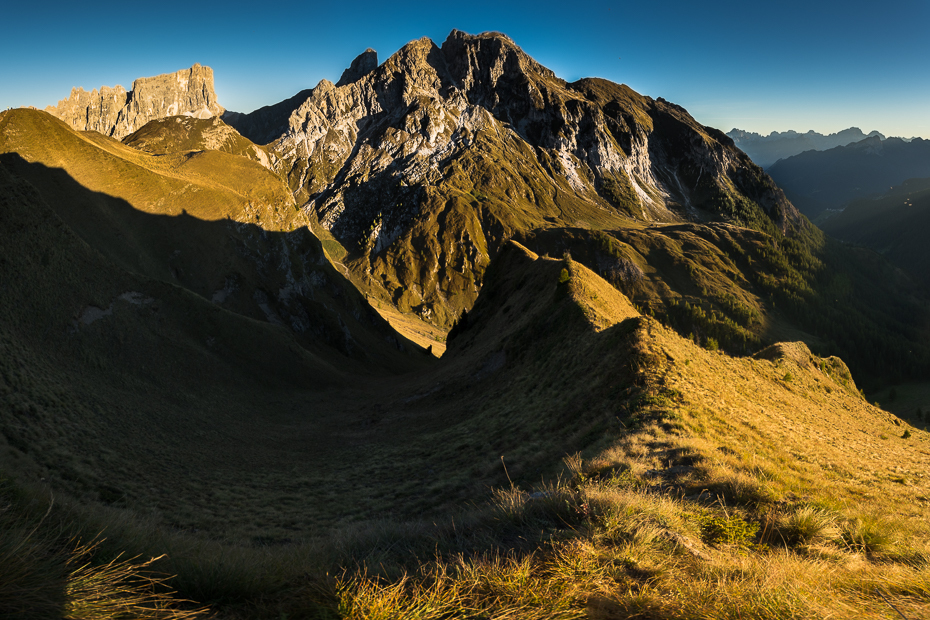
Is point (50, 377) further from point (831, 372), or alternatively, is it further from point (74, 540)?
point (831, 372)

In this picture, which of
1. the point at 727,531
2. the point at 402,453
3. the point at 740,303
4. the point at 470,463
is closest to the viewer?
the point at 727,531

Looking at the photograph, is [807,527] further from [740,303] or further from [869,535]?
[740,303]

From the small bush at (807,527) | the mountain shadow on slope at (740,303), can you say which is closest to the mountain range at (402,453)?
the small bush at (807,527)

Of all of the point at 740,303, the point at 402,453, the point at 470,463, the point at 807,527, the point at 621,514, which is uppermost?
the point at 621,514

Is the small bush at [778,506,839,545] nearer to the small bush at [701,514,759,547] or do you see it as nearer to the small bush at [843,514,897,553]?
the small bush at [843,514,897,553]

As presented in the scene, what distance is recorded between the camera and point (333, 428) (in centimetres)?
3362

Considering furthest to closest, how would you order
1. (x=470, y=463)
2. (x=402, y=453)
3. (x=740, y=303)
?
(x=740, y=303)
(x=402, y=453)
(x=470, y=463)

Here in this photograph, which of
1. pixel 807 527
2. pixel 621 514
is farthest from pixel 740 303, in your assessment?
pixel 621 514

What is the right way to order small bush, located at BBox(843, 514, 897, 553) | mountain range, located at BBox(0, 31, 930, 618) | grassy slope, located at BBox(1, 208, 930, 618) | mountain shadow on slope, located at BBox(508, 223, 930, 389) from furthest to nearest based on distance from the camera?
mountain shadow on slope, located at BBox(508, 223, 930, 389), small bush, located at BBox(843, 514, 897, 553), mountain range, located at BBox(0, 31, 930, 618), grassy slope, located at BBox(1, 208, 930, 618)

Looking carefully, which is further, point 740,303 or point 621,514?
point 740,303

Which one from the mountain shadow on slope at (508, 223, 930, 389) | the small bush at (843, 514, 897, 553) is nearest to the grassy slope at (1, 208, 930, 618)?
the small bush at (843, 514, 897, 553)

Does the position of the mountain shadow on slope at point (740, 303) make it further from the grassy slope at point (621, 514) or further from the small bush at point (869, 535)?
the small bush at point (869, 535)

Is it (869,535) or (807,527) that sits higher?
(807,527)

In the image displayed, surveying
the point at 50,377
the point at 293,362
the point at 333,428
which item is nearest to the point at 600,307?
the point at 333,428
